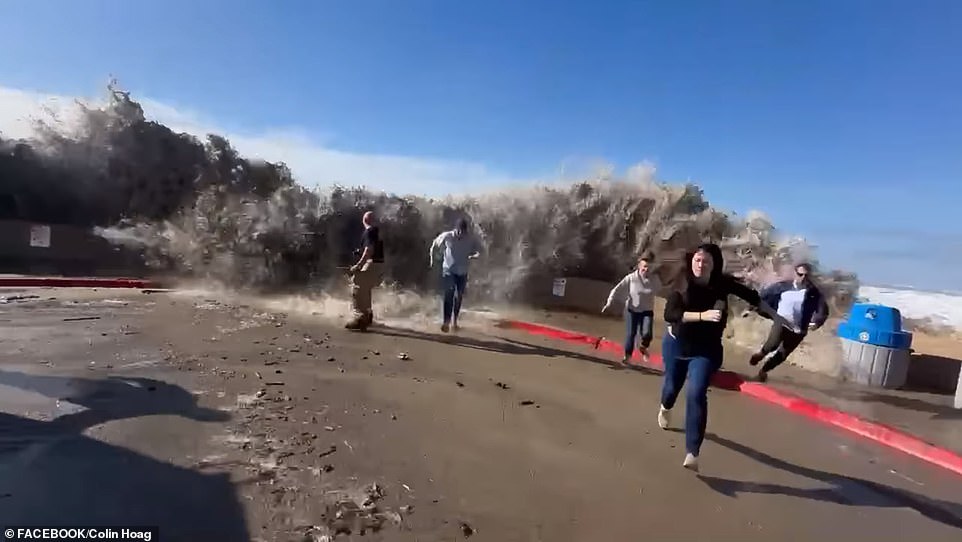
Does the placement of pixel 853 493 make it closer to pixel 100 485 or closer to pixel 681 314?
pixel 681 314

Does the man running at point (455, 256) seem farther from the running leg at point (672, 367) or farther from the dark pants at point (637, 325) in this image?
the running leg at point (672, 367)

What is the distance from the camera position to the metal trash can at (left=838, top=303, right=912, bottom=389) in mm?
7840

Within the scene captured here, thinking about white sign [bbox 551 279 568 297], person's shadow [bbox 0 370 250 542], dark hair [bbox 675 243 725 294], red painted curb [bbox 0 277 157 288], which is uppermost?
dark hair [bbox 675 243 725 294]

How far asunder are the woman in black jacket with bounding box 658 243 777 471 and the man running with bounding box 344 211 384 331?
5241 mm

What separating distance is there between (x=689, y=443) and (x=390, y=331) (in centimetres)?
555

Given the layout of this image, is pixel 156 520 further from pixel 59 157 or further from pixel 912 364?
pixel 59 157

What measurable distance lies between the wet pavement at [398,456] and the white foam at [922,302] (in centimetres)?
997

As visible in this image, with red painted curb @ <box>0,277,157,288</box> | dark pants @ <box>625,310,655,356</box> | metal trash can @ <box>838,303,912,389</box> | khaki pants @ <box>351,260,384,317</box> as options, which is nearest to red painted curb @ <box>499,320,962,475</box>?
dark pants @ <box>625,310,655,356</box>

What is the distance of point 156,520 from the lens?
3.21 meters

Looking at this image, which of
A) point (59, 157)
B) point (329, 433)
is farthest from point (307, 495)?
point (59, 157)

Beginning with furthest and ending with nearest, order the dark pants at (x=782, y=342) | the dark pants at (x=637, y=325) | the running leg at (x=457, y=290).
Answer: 1. the running leg at (x=457, y=290)
2. the dark pants at (x=637, y=325)
3. the dark pants at (x=782, y=342)

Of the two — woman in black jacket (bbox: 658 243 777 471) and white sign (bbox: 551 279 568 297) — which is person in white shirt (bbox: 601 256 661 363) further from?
white sign (bbox: 551 279 568 297)

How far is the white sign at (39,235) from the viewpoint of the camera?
47.5 ft

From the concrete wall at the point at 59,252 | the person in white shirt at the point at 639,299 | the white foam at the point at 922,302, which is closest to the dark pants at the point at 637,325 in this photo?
the person in white shirt at the point at 639,299
